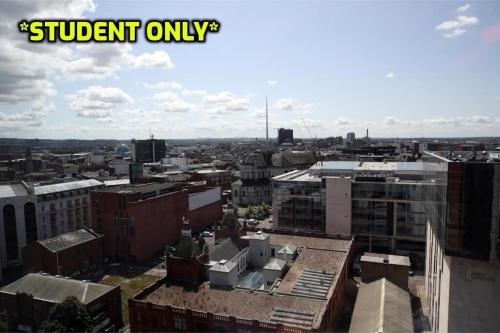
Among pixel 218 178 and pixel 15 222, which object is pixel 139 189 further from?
pixel 218 178

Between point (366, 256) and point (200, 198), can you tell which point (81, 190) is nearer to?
point (200, 198)

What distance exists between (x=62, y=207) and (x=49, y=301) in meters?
36.4

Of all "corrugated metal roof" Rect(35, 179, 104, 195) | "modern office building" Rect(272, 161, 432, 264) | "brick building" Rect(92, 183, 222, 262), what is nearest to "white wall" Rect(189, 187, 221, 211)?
"brick building" Rect(92, 183, 222, 262)

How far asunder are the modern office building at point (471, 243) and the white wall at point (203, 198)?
62.5 m

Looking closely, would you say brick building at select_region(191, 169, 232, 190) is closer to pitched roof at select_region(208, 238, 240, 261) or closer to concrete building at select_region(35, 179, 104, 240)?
concrete building at select_region(35, 179, 104, 240)

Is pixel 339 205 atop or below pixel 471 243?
below

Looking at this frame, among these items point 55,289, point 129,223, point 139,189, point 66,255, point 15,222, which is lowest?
point 66,255

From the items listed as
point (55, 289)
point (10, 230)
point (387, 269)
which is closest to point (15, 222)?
point (10, 230)

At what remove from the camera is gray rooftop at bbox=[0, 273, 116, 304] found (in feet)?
132

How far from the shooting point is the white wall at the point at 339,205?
206ft

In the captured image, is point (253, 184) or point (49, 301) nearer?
point (49, 301)

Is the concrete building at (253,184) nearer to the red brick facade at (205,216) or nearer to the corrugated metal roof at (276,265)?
the red brick facade at (205,216)

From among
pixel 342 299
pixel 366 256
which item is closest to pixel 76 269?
pixel 342 299

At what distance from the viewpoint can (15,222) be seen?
6269cm
